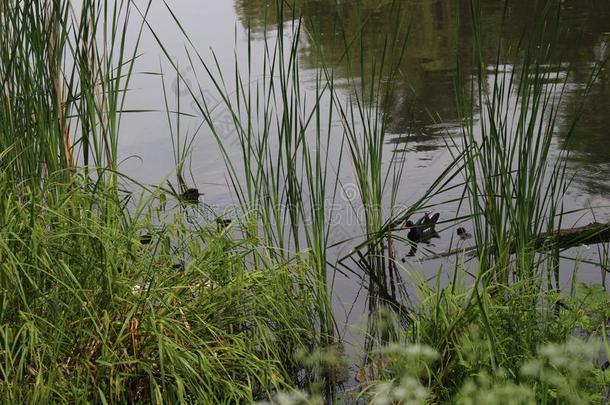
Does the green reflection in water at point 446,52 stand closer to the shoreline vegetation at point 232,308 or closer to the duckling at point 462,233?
the duckling at point 462,233

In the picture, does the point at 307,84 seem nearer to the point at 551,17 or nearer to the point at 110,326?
the point at 551,17

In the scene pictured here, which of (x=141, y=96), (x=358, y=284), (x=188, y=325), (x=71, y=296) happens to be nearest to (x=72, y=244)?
(x=71, y=296)

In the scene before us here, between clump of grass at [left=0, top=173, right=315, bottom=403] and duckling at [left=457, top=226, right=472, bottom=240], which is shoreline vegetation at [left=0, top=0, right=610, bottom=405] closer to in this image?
clump of grass at [left=0, top=173, right=315, bottom=403]

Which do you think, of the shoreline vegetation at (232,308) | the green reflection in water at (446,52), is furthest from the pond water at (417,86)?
the shoreline vegetation at (232,308)

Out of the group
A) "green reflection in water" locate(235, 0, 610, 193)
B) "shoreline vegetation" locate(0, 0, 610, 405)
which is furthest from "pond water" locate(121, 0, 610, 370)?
"shoreline vegetation" locate(0, 0, 610, 405)

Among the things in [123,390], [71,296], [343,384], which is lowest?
[343,384]

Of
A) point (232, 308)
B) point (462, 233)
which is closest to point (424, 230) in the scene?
point (462, 233)

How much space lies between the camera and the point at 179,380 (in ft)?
5.70

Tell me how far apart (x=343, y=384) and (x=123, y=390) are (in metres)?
0.62

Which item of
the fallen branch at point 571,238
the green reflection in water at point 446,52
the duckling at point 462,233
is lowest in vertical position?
the duckling at point 462,233

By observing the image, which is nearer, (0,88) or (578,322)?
(578,322)

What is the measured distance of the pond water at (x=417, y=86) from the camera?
3.03 metres

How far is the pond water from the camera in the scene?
9.93 feet

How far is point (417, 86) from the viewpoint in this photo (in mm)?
4645
